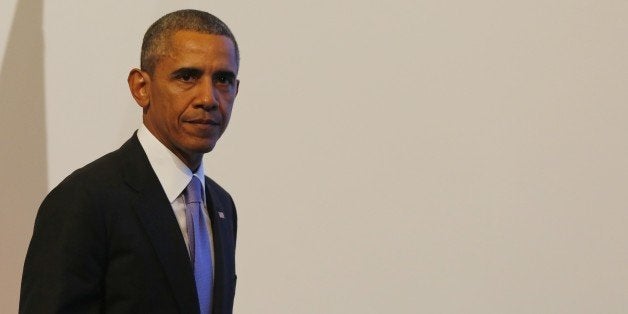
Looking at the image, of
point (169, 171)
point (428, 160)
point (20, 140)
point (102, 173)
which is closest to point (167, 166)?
point (169, 171)

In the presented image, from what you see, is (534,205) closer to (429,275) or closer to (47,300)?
(429,275)

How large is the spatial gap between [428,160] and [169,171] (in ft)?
4.64

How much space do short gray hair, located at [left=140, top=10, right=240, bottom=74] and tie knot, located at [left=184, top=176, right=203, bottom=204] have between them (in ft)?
0.60

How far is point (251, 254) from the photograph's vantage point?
Answer: 8.96 ft

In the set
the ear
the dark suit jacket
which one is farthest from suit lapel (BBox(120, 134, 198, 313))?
the ear

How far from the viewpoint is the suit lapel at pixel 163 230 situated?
4.44 ft

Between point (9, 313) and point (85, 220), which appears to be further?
point (9, 313)

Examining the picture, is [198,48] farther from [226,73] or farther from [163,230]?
[163,230]

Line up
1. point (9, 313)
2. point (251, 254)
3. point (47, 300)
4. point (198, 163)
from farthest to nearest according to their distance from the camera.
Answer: point (251, 254) < point (9, 313) < point (198, 163) < point (47, 300)

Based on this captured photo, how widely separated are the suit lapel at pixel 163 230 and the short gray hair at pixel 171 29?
0.17 meters

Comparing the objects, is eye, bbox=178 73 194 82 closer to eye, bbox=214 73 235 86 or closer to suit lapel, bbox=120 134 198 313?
eye, bbox=214 73 235 86

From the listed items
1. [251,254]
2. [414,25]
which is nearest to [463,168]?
[414,25]

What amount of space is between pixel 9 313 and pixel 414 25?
4.58ft

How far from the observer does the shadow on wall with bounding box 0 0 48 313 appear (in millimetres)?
2561
